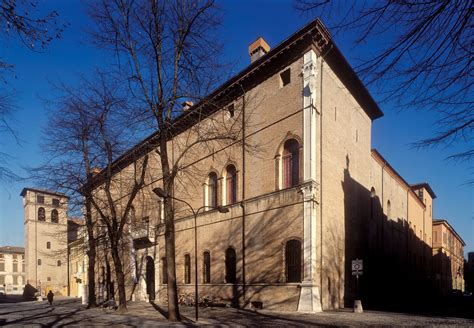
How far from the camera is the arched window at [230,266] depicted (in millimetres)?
21828

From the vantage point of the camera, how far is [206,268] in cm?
2420

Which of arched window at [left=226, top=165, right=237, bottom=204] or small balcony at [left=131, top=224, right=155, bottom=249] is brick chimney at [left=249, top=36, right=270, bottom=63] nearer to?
arched window at [left=226, top=165, right=237, bottom=204]

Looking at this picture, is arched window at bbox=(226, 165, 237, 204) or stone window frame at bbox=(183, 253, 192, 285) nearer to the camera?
arched window at bbox=(226, 165, 237, 204)

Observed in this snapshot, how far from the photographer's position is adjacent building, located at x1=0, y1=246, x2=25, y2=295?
8876cm

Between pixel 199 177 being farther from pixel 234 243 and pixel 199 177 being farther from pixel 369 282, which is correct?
pixel 369 282

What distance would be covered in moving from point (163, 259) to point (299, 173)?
15133 mm

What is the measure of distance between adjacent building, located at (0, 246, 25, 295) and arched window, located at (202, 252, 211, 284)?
271 ft

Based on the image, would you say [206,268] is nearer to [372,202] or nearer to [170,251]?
[170,251]

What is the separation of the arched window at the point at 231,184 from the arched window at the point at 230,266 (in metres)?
3.08

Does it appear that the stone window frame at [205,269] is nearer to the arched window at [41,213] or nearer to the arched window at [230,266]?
the arched window at [230,266]

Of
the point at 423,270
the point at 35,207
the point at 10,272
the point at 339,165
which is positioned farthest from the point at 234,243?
the point at 10,272

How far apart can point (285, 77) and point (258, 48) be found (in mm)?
4511

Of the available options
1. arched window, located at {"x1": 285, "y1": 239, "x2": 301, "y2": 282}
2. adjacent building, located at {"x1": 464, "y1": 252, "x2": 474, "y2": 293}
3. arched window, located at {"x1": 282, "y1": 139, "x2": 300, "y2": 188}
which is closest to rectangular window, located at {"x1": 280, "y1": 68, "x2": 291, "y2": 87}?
arched window, located at {"x1": 282, "y1": 139, "x2": 300, "y2": 188}

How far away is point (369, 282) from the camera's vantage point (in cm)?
2527
